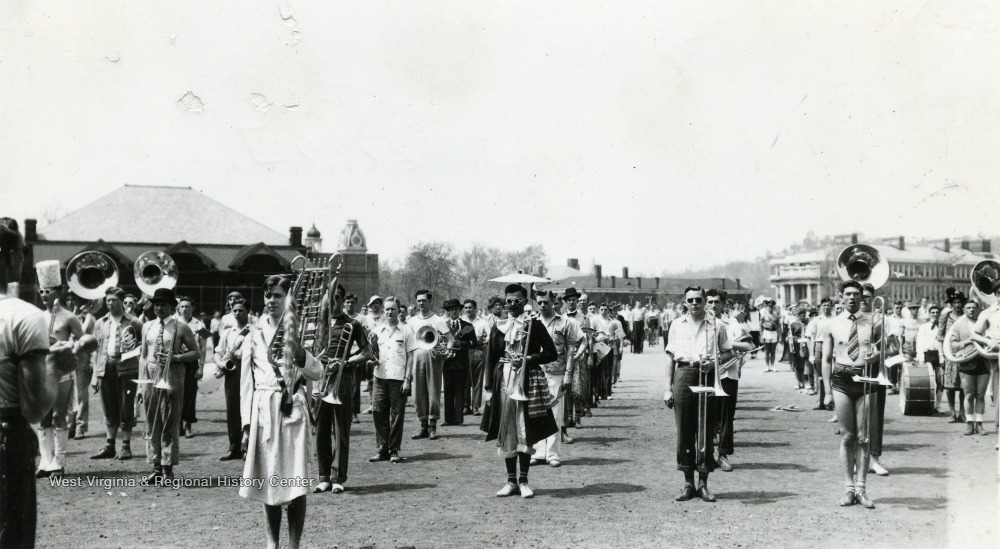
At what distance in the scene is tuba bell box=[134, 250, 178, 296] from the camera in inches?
554

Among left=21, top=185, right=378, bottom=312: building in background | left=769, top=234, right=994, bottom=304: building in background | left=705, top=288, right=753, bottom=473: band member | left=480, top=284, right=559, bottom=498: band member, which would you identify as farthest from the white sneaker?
left=21, top=185, right=378, bottom=312: building in background

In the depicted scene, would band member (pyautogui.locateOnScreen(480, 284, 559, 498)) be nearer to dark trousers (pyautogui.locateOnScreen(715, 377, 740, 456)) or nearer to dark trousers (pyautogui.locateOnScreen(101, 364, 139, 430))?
dark trousers (pyautogui.locateOnScreen(715, 377, 740, 456))

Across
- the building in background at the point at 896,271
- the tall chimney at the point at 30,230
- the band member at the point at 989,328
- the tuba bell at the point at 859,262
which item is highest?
the tall chimney at the point at 30,230

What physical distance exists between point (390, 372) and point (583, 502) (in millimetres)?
A: 3727

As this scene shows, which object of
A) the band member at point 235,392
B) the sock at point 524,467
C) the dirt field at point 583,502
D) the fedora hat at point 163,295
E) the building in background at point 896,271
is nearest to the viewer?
the dirt field at point 583,502

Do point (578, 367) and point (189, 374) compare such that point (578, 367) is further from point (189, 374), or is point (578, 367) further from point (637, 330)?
point (637, 330)

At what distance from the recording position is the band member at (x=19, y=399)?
4.42 m

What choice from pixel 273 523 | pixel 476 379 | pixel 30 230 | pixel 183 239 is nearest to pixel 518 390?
pixel 273 523

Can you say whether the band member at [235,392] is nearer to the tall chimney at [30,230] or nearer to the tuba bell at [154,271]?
the tuba bell at [154,271]

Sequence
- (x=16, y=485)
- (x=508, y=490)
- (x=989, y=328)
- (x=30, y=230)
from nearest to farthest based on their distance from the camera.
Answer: (x=16, y=485) < (x=508, y=490) < (x=989, y=328) < (x=30, y=230)

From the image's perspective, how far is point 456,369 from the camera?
14.6 meters

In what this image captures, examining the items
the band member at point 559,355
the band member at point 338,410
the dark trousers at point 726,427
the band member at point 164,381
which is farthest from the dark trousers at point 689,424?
the band member at point 164,381

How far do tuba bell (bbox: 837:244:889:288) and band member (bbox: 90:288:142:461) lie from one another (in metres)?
9.23

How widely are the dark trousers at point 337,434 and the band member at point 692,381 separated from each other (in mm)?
3477
